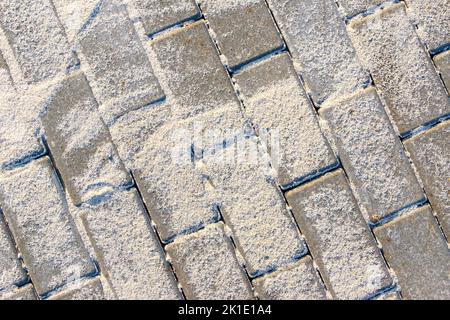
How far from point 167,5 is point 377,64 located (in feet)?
2.82

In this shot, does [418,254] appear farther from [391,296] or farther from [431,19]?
[431,19]

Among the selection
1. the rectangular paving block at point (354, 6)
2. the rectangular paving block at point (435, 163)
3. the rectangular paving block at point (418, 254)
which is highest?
the rectangular paving block at point (354, 6)

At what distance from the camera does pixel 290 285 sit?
1923 mm

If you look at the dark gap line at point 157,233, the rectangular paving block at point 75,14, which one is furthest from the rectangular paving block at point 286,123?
the rectangular paving block at point 75,14

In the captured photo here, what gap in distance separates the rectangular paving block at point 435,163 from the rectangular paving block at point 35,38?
4.61 ft

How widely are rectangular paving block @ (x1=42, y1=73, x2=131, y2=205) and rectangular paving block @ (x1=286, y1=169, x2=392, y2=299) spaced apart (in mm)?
713

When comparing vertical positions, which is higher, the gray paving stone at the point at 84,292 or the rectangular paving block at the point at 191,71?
the rectangular paving block at the point at 191,71

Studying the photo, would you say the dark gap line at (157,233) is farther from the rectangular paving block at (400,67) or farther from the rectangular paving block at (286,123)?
the rectangular paving block at (400,67)

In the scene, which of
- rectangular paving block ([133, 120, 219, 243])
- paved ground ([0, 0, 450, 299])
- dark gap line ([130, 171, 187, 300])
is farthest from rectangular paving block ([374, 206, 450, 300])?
dark gap line ([130, 171, 187, 300])

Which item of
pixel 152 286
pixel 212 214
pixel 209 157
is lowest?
pixel 152 286

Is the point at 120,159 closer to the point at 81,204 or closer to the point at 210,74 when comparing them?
the point at 81,204

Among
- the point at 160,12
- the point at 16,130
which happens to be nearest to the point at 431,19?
the point at 160,12

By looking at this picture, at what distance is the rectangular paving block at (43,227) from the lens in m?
1.91
